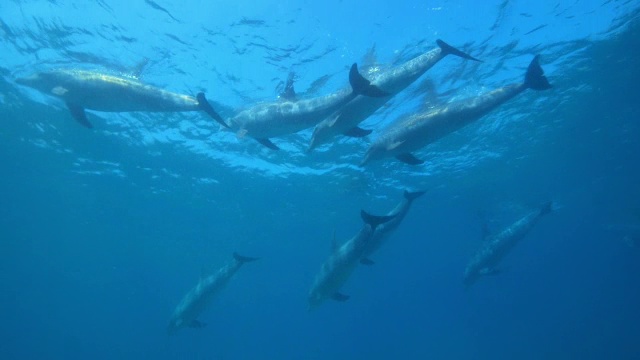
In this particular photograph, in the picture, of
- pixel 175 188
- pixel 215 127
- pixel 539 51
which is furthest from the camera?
pixel 175 188

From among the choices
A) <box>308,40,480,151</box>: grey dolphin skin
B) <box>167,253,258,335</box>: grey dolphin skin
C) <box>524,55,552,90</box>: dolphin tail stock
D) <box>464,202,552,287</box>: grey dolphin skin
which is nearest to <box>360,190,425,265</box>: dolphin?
<box>308,40,480,151</box>: grey dolphin skin

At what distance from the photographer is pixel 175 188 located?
102 feet

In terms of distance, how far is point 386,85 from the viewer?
776 cm

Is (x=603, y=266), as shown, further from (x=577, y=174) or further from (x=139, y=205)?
(x=139, y=205)

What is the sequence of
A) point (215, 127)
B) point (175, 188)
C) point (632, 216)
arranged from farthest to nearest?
point (632, 216)
point (175, 188)
point (215, 127)

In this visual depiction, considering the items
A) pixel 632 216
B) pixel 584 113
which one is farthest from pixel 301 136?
pixel 632 216

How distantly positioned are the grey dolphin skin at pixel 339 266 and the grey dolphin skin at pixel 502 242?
A: 8.92 metres

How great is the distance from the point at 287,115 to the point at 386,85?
2.27m

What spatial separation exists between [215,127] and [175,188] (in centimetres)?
1292

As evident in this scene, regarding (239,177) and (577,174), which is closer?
(239,177)

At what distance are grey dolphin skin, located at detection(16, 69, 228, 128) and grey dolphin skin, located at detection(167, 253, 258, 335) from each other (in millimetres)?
5699

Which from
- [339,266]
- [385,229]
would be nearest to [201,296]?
[339,266]

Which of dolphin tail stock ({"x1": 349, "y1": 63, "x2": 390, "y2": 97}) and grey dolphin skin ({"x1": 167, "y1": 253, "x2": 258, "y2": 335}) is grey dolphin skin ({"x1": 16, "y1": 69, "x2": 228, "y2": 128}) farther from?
grey dolphin skin ({"x1": 167, "y1": 253, "x2": 258, "y2": 335})

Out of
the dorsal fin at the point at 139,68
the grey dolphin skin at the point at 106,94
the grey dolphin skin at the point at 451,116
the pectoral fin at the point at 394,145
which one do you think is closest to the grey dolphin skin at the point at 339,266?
the pectoral fin at the point at 394,145
